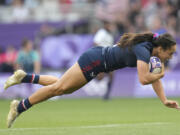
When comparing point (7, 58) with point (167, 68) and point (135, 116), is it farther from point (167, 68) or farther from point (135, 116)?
point (135, 116)

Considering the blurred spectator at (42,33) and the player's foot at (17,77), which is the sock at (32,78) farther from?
the blurred spectator at (42,33)

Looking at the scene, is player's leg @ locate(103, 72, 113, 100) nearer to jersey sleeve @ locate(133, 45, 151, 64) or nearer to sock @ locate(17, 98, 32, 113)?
sock @ locate(17, 98, 32, 113)

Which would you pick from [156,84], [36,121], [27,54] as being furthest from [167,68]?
[156,84]

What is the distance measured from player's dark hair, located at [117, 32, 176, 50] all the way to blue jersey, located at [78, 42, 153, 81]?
0.25 ft

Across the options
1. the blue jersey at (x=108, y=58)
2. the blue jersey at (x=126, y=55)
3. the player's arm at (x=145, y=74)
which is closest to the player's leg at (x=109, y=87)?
the blue jersey at (x=108, y=58)

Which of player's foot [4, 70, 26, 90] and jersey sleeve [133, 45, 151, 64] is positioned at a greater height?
jersey sleeve [133, 45, 151, 64]

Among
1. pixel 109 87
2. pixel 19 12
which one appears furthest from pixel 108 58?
pixel 19 12

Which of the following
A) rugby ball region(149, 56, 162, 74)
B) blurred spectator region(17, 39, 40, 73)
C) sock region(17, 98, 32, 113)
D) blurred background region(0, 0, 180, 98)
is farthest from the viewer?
blurred background region(0, 0, 180, 98)

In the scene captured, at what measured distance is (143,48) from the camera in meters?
9.60

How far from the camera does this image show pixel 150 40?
32.4 ft

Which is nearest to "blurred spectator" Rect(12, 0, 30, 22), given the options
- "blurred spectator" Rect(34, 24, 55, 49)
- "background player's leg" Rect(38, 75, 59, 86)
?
"blurred spectator" Rect(34, 24, 55, 49)

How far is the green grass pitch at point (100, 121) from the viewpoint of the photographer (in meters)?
9.84

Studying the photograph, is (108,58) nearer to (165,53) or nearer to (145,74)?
(145,74)

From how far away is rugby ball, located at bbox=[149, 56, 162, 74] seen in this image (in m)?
9.55
